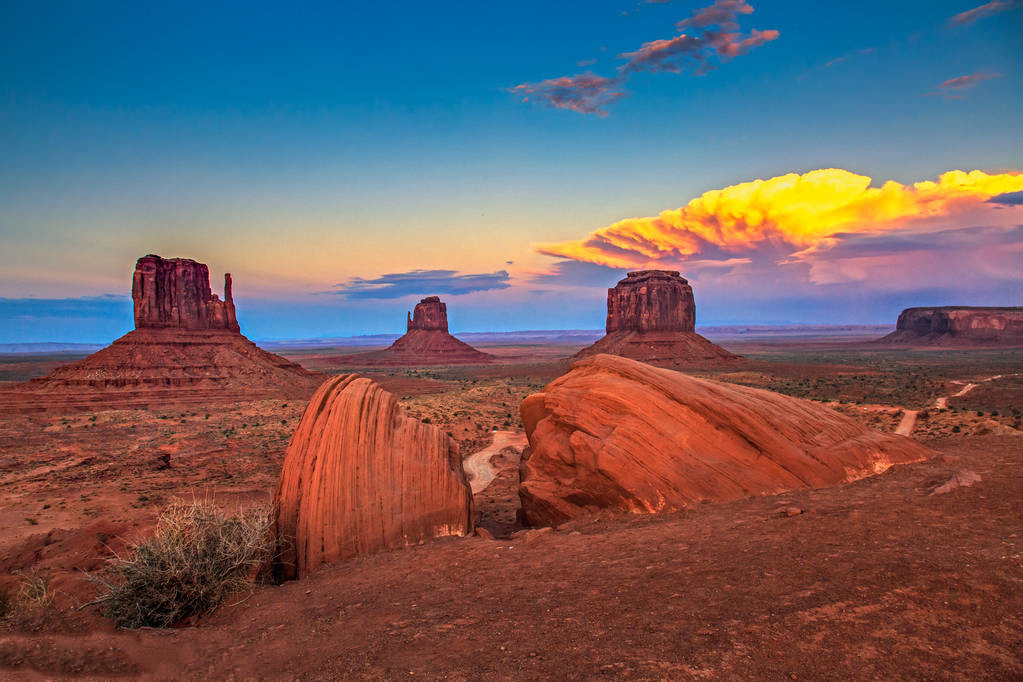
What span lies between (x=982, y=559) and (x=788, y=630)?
3.01m

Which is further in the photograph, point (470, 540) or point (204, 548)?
point (470, 540)

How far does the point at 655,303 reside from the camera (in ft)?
340

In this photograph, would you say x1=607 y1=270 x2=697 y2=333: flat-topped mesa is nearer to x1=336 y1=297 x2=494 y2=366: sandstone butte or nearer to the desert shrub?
x1=336 y1=297 x2=494 y2=366: sandstone butte

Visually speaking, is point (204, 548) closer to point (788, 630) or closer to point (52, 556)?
point (52, 556)

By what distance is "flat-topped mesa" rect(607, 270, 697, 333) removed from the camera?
104m

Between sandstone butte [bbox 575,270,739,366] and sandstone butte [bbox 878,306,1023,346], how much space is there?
3302 inches

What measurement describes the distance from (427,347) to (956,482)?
131m

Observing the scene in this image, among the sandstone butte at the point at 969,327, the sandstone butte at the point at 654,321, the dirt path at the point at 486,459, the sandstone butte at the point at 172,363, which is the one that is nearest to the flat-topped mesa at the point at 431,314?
the sandstone butte at the point at 654,321

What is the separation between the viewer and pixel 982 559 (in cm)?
674

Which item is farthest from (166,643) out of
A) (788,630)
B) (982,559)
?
(982,559)

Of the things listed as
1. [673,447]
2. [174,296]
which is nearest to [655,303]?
[174,296]

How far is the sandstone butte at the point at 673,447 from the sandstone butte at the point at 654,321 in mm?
77465

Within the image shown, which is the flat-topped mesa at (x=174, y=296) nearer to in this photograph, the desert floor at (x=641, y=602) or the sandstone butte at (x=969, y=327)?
the desert floor at (x=641, y=602)

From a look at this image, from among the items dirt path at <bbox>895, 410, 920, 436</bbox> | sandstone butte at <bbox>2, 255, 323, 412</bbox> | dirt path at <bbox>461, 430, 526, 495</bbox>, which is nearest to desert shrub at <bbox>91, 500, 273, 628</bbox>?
dirt path at <bbox>461, 430, 526, 495</bbox>
